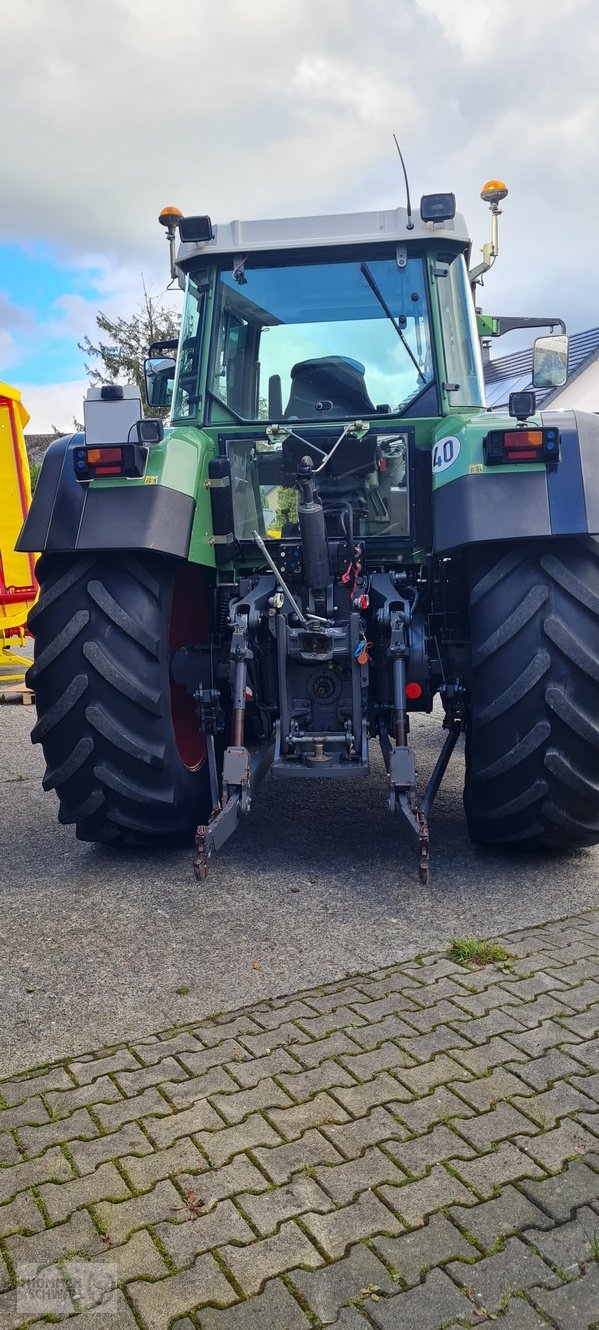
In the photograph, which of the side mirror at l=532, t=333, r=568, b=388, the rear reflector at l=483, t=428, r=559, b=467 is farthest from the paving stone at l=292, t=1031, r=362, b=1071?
the side mirror at l=532, t=333, r=568, b=388

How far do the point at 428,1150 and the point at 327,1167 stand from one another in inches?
8.9

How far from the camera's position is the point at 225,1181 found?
2.23 meters

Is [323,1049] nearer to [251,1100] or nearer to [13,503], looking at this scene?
[251,1100]

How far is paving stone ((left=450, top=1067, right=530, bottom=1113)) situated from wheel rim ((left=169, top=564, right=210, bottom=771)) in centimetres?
225

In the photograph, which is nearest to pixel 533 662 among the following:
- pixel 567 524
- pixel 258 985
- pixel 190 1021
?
pixel 567 524

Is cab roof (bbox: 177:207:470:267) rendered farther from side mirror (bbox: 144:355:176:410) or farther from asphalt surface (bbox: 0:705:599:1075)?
asphalt surface (bbox: 0:705:599:1075)

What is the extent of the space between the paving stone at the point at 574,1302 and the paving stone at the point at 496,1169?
0.27 meters

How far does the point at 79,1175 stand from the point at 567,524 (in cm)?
261

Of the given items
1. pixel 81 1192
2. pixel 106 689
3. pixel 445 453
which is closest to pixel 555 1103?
pixel 81 1192

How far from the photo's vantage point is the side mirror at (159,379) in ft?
18.3

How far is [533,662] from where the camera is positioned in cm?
384

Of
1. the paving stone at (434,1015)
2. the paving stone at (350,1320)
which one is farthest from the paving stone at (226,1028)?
the paving stone at (350,1320)

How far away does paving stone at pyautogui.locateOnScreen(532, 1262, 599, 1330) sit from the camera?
185 centimetres

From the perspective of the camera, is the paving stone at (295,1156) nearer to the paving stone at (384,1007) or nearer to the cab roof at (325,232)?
the paving stone at (384,1007)
